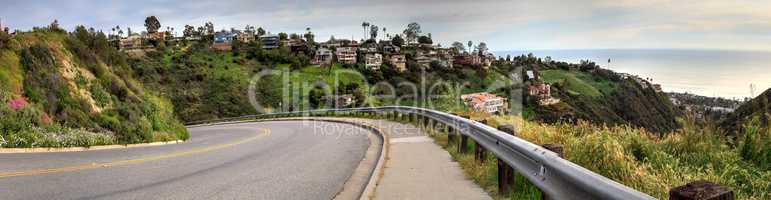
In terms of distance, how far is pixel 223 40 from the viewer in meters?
174

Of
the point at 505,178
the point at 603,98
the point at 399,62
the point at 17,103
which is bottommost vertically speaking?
the point at 603,98

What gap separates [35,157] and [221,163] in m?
3.66

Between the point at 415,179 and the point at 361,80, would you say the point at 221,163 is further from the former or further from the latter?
the point at 361,80

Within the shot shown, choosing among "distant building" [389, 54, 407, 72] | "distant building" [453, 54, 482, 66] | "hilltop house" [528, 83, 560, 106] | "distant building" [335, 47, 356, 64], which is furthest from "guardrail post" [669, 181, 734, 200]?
"distant building" [453, 54, 482, 66]

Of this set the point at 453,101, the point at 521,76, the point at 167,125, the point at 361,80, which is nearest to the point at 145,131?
the point at 167,125

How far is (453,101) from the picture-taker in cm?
2175

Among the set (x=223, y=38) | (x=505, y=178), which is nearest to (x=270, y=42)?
(x=223, y=38)

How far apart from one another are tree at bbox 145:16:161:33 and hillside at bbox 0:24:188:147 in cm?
18169

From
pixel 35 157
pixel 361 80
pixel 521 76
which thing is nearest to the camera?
pixel 35 157

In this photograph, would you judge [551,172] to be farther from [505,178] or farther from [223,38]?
[223,38]

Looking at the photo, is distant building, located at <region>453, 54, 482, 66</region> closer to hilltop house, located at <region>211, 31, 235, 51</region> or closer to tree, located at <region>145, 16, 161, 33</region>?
hilltop house, located at <region>211, 31, 235, 51</region>

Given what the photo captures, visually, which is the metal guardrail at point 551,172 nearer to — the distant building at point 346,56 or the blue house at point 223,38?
the distant building at point 346,56

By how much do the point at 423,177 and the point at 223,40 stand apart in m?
175

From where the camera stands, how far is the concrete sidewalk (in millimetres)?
6879
